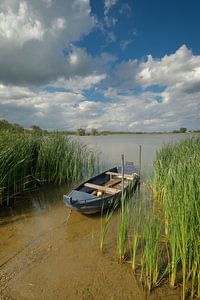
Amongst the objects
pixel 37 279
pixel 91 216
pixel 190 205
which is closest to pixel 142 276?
pixel 190 205

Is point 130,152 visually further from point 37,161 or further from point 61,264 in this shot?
point 61,264

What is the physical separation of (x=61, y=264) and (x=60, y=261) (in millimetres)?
91

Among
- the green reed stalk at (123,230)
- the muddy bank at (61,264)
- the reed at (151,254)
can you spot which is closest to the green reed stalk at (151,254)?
the reed at (151,254)

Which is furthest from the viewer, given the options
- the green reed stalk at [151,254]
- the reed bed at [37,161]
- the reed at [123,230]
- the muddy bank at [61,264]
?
the reed bed at [37,161]

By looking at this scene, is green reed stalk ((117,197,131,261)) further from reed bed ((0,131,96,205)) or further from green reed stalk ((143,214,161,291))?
reed bed ((0,131,96,205))

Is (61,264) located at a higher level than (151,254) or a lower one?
lower

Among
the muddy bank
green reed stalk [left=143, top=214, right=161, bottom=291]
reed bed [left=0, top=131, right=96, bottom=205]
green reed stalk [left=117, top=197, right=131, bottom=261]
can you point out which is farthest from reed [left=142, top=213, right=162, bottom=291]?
reed bed [left=0, top=131, right=96, bottom=205]

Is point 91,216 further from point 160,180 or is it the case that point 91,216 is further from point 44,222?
point 160,180

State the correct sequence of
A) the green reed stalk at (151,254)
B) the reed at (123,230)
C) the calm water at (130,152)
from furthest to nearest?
1. the calm water at (130,152)
2. the reed at (123,230)
3. the green reed stalk at (151,254)

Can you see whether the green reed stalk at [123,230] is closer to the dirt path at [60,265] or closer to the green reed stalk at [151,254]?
the dirt path at [60,265]

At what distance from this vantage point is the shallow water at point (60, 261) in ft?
9.38

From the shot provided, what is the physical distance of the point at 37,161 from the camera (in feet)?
26.2

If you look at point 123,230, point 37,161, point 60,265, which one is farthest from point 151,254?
point 37,161

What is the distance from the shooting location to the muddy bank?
2846 mm
